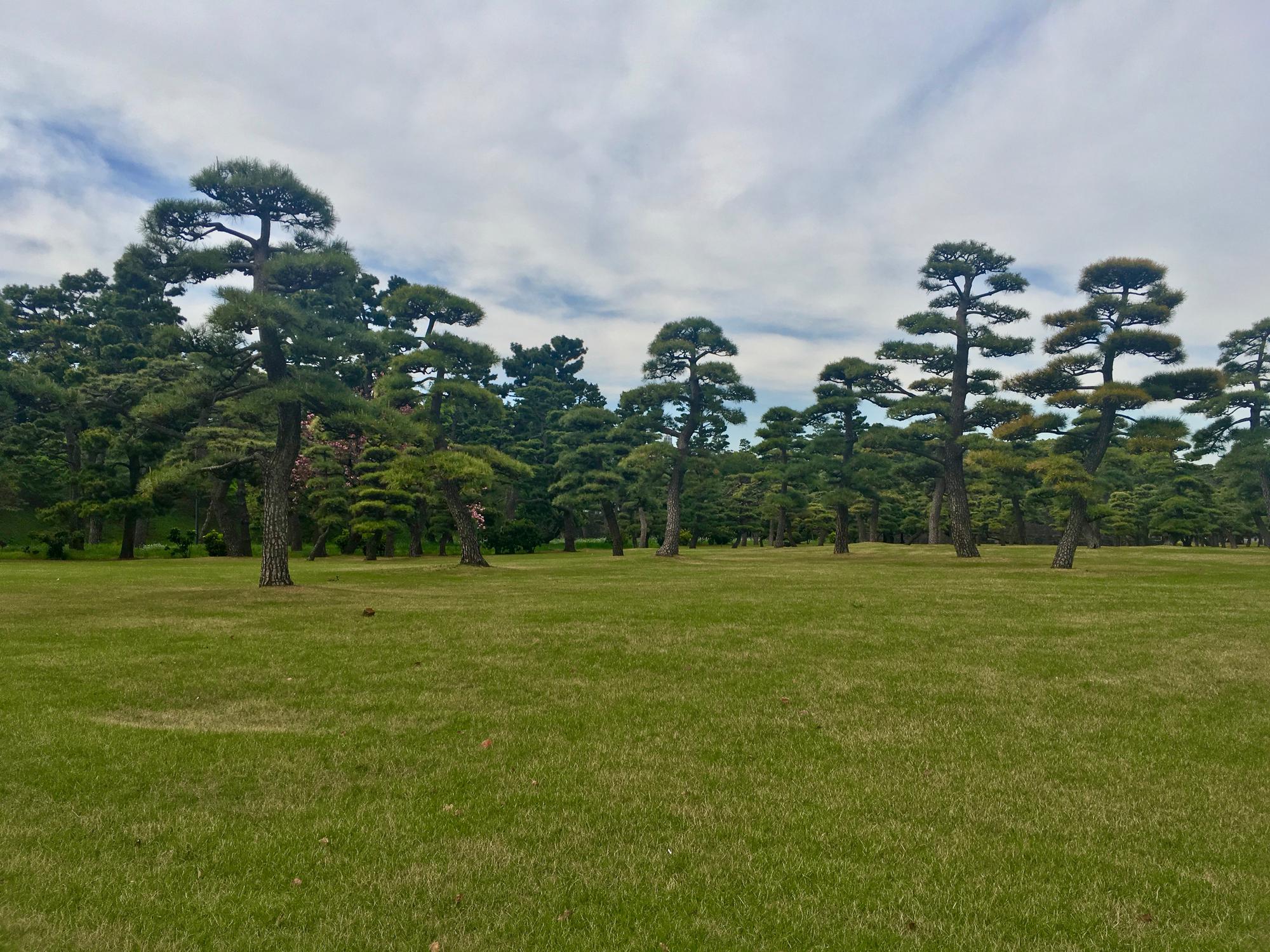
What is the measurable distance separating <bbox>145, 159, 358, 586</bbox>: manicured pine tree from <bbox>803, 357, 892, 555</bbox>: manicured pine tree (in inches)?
923

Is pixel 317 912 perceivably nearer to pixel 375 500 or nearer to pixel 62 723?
pixel 62 723

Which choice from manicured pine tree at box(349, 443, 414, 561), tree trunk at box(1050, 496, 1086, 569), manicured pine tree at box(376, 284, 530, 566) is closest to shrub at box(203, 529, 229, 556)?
manicured pine tree at box(349, 443, 414, 561)

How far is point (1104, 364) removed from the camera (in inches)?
930

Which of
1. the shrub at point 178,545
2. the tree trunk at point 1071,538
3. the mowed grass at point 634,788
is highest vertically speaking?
the tree trunk at point 1071,538

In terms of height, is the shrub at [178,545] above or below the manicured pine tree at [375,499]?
below

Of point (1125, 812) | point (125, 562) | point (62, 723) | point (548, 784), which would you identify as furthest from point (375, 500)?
point (1125, 812)

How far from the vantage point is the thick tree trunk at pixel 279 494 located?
1614 cm

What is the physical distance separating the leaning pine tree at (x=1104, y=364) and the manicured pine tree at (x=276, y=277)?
2308 cm

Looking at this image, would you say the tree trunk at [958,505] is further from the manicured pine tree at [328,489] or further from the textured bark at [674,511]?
the manicured pine tree at [328,489]

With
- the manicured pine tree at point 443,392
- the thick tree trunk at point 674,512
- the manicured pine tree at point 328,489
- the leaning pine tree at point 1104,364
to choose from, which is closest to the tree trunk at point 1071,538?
the leaning pine tree at point 1104,364

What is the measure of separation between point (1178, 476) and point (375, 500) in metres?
50.3

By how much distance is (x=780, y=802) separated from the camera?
13.6ft

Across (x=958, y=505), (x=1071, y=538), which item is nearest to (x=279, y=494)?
(x=1071, y=538)

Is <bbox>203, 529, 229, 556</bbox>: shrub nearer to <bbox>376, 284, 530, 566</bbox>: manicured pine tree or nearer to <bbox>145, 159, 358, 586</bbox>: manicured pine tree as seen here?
<bbox>376, 284, 530, 566</bbox>: manicured pine tree
